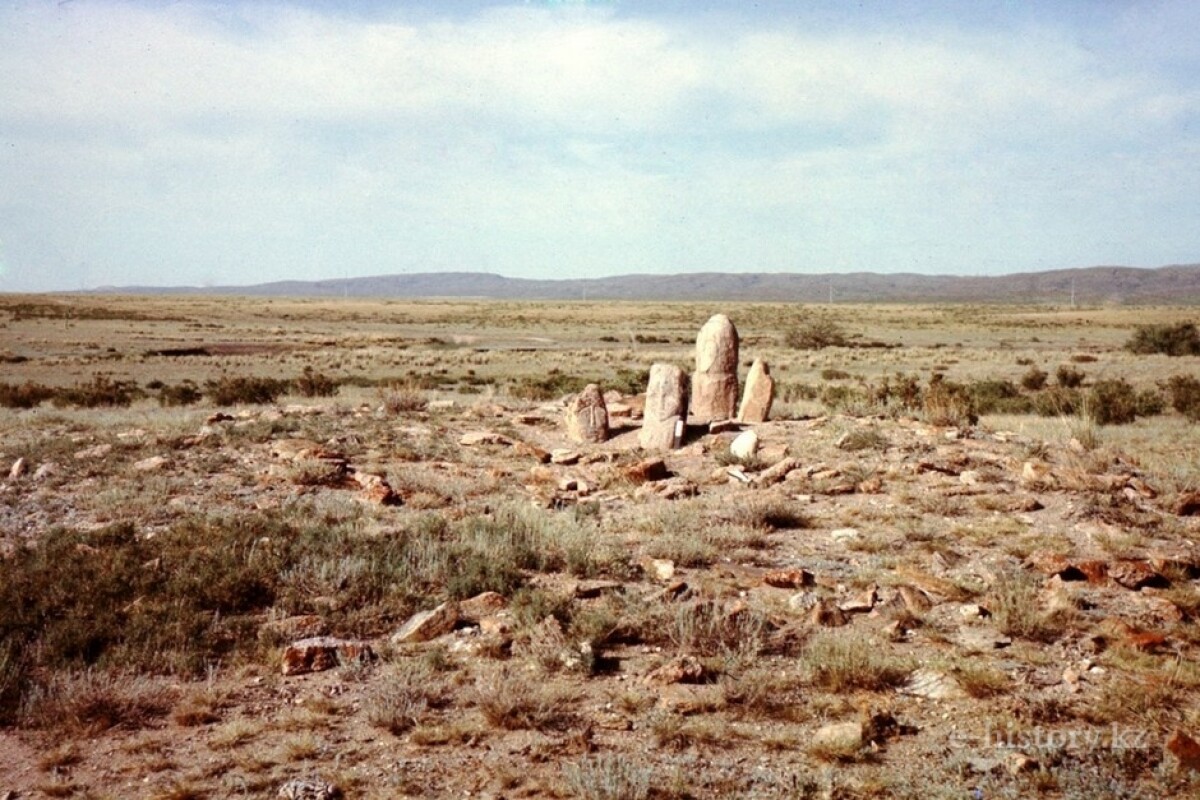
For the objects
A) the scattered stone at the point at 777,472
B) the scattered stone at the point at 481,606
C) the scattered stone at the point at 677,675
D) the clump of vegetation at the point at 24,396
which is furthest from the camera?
the clump of vegetation at the point at 24,396

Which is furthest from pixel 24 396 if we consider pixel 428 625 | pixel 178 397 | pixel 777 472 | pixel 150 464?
pixel 428 625

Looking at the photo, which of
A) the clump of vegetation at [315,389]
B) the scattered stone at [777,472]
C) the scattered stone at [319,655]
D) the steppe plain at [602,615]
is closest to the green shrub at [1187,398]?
the steppe plain at [602,615]

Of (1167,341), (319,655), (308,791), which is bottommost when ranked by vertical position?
(308,791)

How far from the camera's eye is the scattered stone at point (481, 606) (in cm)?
687

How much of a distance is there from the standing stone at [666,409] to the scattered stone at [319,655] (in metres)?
7.87

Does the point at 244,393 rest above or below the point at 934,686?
above

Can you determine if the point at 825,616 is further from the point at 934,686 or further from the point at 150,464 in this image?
the point at 150,464

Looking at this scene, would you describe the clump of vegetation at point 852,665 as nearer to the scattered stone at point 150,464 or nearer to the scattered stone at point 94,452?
the scattered stone at point 150,464

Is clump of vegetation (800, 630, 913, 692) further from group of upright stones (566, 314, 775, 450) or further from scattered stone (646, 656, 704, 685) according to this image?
group of upright stones (566, 314, 775, 450)

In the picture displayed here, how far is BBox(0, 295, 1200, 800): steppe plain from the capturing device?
4.80 meters

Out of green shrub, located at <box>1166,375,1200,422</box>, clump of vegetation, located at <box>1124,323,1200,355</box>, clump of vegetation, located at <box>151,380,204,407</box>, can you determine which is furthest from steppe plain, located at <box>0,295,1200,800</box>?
clump of vegetation, located at <box>1124,323,1200,355</box>

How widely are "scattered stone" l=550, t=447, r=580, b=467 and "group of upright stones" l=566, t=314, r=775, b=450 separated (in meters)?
A: 1.25

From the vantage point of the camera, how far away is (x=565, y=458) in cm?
1279

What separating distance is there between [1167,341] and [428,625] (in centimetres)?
4226
